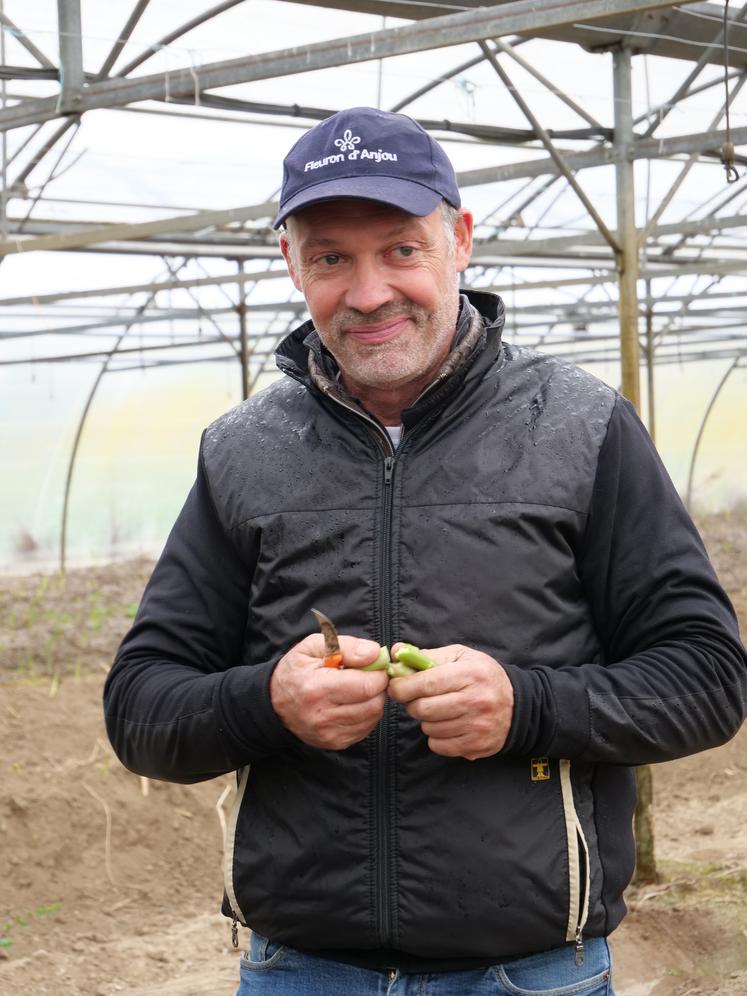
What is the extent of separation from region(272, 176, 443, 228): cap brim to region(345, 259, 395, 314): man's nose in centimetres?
9

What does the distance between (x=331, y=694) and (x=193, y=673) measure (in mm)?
307

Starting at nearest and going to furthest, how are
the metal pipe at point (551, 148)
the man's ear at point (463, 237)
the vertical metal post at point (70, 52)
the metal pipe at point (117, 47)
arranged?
the man's ear at point (463, 237), the metal pipe at point (551, 148), the vertical metal post at point (70, 52), the metal pipe at point (117, 47)

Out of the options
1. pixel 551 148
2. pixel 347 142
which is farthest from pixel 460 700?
pixel 551 148

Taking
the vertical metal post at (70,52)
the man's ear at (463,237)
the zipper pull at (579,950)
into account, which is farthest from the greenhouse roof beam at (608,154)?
the zipper pull at (579,950)

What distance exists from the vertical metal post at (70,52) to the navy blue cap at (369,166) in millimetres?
3220

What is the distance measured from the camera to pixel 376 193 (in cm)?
169

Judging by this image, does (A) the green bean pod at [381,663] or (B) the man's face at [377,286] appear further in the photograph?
(B) the man's face at [377,286]

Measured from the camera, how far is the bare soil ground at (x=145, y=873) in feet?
13.5

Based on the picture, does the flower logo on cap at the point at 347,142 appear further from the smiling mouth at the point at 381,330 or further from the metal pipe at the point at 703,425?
the metal pipe at the point at 703,425

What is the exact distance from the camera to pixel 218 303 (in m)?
13.4

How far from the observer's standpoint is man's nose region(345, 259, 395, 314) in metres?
1.72

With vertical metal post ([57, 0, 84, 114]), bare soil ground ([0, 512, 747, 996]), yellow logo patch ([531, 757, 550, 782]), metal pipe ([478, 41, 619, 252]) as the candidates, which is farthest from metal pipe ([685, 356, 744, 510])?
yellow logo patch ([531, 757, 550, 782])

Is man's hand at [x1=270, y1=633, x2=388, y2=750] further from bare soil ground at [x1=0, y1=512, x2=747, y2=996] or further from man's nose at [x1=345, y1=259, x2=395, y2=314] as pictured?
bare soil ground at [x1=0, y1=512, x2=747, y2=996]

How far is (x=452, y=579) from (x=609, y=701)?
26 cm
